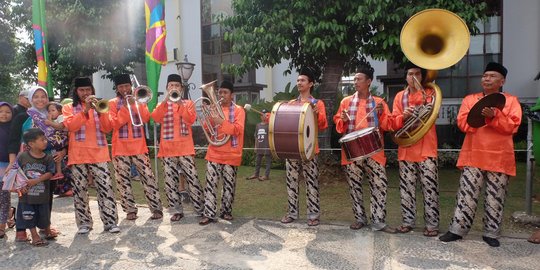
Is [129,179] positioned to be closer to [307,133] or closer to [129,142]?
[129,142]

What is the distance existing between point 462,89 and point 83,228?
39.8ft

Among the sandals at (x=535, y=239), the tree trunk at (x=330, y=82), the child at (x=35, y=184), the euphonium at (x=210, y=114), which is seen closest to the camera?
the sandals at (x=535, y=239)

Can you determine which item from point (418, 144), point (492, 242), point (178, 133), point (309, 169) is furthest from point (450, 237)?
point (178, 133)

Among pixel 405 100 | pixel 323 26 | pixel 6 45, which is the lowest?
pixel 405 100

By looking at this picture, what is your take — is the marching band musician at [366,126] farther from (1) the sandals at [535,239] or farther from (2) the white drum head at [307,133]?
(1) the sandals at [535,239]

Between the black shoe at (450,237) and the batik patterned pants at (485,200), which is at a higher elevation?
the batik patterned pants at (485,200)

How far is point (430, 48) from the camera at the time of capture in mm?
4781

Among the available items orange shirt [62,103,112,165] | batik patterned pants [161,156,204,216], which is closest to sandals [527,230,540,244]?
batik patterned pants [161,156,204,216]

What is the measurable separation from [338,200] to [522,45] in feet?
30.9

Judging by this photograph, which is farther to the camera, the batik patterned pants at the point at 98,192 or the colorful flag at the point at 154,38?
the colorful flag at the point at 154,38

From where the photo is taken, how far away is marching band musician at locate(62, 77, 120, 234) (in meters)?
4.96

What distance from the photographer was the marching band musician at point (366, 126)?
489cm

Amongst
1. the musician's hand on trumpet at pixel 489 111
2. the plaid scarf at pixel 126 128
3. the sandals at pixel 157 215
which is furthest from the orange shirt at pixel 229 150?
the musician's hand on trumpet at pixel 489 111

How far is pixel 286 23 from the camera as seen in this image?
23.4 ft
